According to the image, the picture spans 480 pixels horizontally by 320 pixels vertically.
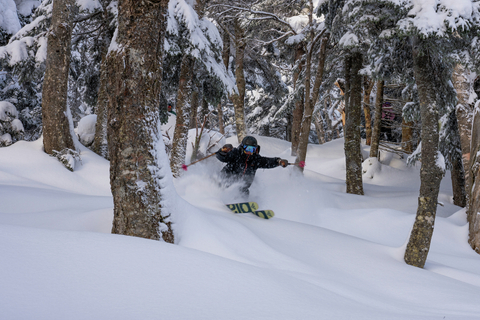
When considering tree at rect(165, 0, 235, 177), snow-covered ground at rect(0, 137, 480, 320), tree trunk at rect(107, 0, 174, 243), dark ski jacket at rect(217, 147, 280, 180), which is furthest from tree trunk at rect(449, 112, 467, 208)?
tree trunk at rect(107, 0, 174, 243)

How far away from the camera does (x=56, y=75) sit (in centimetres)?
820

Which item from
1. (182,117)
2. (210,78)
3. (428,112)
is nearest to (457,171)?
(428,112)

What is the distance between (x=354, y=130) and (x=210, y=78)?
5.06 meters

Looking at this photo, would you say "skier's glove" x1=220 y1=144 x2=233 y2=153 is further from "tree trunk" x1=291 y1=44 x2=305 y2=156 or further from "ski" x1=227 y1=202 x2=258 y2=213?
"tree trunk" x1=291 y1=44 x2=305 y2=156

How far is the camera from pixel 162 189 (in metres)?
3.47

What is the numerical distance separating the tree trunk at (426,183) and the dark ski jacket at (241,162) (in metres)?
3.15

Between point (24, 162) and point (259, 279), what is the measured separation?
7.77 m

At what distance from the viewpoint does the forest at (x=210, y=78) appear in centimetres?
332

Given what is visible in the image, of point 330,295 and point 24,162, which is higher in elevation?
point 330,295

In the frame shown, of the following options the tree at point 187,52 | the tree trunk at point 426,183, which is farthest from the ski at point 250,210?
the tree at point 187,52

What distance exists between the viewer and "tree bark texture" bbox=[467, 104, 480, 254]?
22.2ft

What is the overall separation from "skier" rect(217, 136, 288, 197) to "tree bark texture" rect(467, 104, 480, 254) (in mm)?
4279

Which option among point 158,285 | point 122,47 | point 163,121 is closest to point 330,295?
point 158,285

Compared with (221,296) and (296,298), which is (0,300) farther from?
(296,298)
